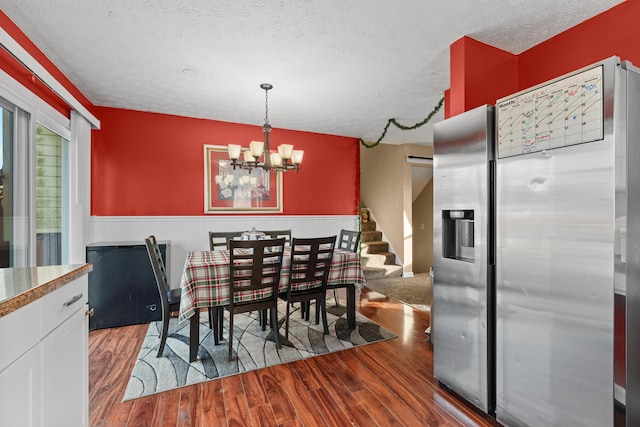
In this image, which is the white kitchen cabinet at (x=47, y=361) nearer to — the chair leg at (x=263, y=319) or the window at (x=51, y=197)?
the chair leg at (x=263, y=319)

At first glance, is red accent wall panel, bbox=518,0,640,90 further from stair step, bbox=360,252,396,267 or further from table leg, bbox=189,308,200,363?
stair step, bbox=360,252,396,267

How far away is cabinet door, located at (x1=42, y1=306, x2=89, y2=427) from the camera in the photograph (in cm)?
110

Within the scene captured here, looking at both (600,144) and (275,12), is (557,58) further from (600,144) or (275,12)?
(275,12)

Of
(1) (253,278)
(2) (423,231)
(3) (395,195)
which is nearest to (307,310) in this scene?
(1) (253,278)

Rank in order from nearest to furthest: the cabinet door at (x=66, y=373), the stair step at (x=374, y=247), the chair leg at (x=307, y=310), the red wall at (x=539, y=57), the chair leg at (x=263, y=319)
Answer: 1. the cabinet door at (x=66, y=373)
2. the red wall at (x=539, y=57)
3. the chair leg at (x=263, y=319)
4. the chair leg at (x=307, y=310)
5. the stair step at (x=374, y=247)

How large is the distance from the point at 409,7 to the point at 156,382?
3051 millimetres

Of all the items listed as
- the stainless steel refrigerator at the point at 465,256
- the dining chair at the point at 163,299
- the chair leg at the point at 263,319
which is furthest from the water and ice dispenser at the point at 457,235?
the dining chair at the point at 163,299

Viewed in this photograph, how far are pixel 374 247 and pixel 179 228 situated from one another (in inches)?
141

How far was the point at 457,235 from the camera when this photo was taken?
6.85 ft

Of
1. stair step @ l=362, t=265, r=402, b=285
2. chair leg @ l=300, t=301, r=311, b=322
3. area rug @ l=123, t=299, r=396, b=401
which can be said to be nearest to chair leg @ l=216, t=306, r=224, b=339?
area rug @ l=123, t=299, r=396, b=401

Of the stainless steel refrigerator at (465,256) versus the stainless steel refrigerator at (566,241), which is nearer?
the stainless steel refrigerator at (566,241)

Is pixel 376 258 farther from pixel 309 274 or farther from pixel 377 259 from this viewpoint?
pixel 309 274

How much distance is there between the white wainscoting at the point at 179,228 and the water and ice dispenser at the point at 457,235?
120 inches

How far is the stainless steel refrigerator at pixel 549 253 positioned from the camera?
130cm
